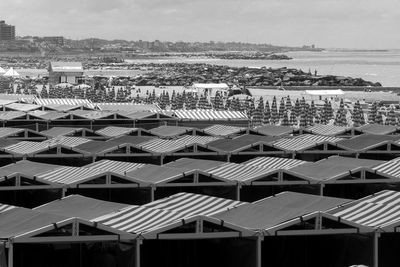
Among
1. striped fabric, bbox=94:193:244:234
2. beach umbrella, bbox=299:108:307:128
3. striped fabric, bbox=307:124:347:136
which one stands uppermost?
striped fabric, bbox=94:193:244:234

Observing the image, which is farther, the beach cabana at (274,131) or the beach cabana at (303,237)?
the beach cabana at (274,131)

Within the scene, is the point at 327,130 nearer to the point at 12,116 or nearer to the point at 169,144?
the point at 169,144

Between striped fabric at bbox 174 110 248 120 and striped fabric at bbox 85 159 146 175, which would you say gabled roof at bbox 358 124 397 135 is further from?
striped fabric at bbox 85 159 146 175

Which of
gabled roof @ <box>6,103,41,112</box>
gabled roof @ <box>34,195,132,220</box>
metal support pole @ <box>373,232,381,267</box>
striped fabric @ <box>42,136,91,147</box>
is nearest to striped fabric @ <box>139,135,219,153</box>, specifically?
striped fabric @ <box>42,136,91,147</box>

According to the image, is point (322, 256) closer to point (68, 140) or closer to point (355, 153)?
point (355, 153)

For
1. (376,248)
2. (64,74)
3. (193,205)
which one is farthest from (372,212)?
(64,74)

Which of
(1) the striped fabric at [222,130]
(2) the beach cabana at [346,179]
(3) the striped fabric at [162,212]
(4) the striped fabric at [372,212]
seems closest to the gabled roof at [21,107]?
(1) the striped fabric at [222,130]

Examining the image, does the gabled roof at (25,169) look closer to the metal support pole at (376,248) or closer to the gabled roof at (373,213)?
the gabled roof at (373,213)
